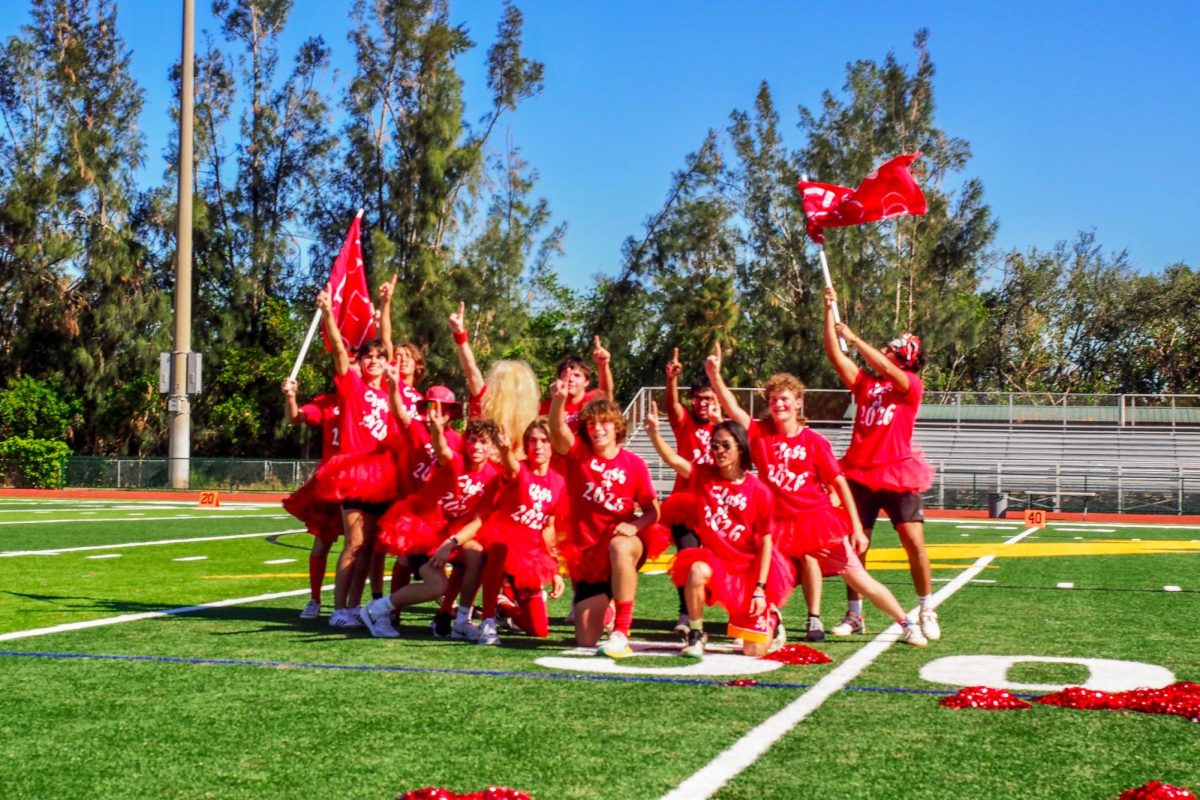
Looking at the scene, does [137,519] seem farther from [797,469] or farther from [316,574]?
[797,469]

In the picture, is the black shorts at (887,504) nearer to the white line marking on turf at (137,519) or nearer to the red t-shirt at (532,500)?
the red t-shirt at (532,500)

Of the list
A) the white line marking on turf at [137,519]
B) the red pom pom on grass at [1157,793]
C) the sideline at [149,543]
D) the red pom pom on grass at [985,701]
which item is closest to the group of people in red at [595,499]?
the red pom pom on grass at [985,701]

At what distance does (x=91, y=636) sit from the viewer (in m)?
7.15

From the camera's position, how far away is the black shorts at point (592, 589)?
23.9ft

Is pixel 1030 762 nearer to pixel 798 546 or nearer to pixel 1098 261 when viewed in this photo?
pixel 798 546

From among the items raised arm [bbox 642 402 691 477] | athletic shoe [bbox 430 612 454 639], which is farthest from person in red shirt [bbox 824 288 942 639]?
athletic shoe [bbox 430 612 454 639]

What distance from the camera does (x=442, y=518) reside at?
768cm

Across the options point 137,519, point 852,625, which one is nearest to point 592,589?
point 852,625

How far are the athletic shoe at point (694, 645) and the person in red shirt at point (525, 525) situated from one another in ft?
2.93

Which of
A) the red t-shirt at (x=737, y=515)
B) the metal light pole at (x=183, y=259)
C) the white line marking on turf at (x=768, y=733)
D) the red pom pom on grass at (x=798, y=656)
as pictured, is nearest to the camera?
the white line marking on turf at (x=768, y=733)

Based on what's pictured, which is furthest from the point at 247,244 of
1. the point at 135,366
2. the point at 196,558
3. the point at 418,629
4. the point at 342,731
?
the point at 342,731

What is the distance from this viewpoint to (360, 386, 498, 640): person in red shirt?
7469 mm

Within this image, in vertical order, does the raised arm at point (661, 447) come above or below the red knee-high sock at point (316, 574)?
above

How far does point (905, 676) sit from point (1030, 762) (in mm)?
1803
